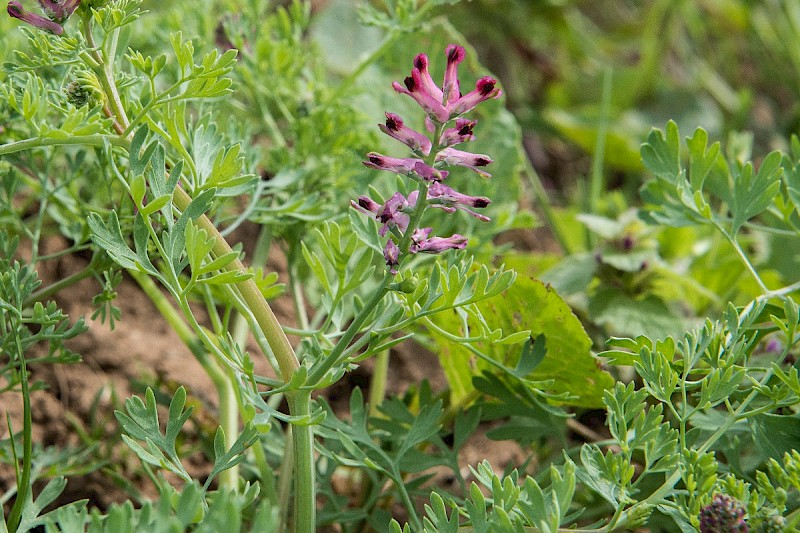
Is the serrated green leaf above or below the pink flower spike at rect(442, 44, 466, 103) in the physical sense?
below

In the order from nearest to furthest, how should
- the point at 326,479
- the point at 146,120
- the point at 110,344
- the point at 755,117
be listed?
the point at 146,120, the point at 326,479, the point at 110,344, the point at 755,117

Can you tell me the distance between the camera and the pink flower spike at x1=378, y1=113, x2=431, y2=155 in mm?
717

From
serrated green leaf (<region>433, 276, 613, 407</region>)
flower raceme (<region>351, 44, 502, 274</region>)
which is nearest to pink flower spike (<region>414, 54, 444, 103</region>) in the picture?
flower raceme (<region>351, 44, 502, 274</region>)

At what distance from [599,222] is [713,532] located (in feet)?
2.62

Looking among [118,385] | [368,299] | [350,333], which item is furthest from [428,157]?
[118,385]

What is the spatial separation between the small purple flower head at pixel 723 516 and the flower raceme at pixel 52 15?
2.45 feet

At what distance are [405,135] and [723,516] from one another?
440 mm

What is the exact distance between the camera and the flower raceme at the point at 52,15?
29.8 inches

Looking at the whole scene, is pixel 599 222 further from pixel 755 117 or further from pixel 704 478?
pixel 755 117

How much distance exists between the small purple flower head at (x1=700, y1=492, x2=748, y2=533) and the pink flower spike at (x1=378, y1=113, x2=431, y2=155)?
0.41 m

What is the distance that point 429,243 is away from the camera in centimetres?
73

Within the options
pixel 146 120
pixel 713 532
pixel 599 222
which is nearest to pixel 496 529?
pixel 713 532

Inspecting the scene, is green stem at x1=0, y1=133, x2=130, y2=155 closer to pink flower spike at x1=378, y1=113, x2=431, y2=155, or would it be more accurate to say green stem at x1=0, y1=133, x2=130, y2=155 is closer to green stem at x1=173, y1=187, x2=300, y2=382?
green stem at x1=173, y1=187, x2=300, y2=382

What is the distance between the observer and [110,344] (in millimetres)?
1350
